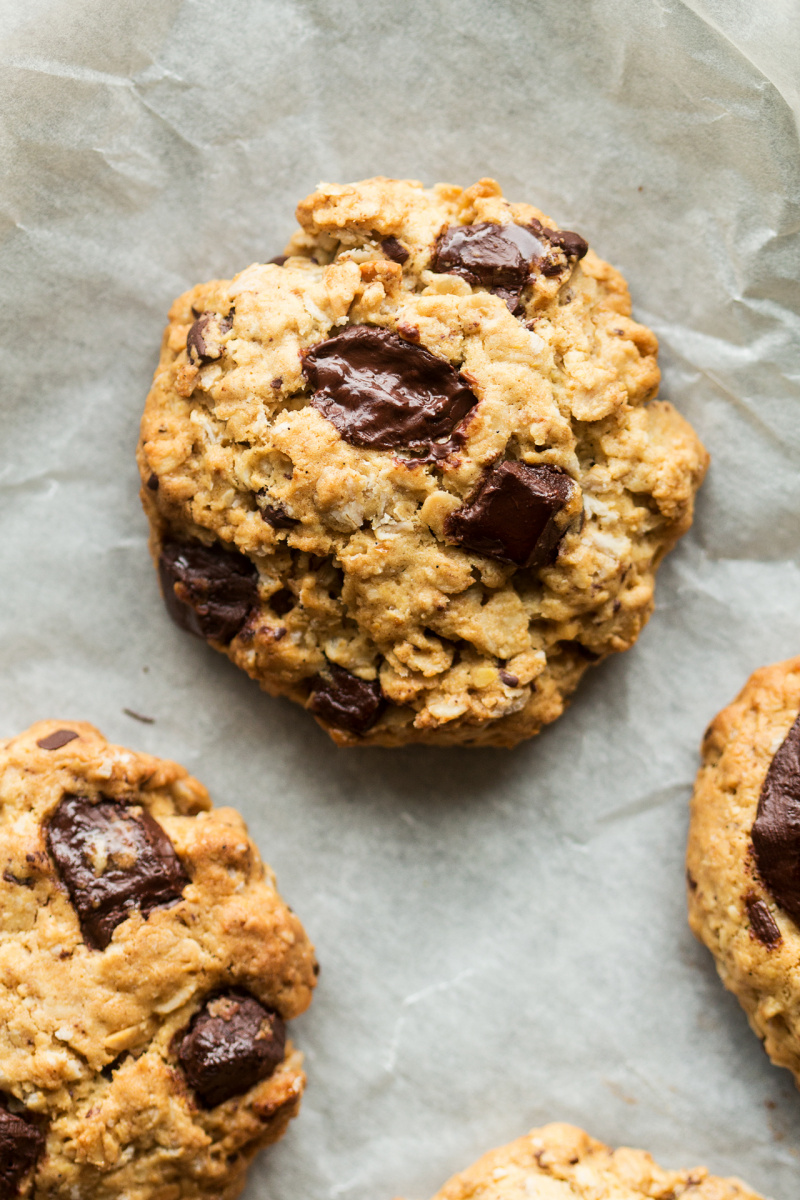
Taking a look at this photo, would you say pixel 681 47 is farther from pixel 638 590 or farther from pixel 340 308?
pixel 638 590

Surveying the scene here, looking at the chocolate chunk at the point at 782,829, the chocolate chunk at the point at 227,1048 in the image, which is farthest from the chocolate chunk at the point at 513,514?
the chocolate chunk at the point at 227,1048

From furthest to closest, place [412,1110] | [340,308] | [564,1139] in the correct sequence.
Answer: [412,1110] → [564,1139] → [340,308]

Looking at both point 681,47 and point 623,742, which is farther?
point 623,742

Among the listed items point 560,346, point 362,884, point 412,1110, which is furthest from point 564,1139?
point 560,346

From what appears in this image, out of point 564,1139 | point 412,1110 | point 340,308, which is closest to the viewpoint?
point 340,308

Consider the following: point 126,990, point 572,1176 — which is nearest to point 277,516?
point 126,990

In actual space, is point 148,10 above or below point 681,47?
below

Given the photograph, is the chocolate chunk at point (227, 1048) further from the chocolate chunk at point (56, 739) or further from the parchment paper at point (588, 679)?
the chocolate chunk at point (56, 739)
